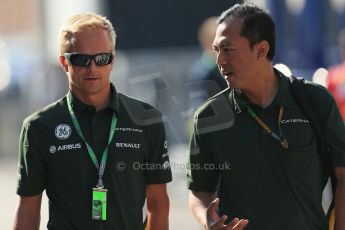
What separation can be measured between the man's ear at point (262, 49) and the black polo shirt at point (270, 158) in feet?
0.60

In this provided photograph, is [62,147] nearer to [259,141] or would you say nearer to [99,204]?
[99,204]

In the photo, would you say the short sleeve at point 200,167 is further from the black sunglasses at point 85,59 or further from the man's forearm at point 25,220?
the man's forearm at point 25,220

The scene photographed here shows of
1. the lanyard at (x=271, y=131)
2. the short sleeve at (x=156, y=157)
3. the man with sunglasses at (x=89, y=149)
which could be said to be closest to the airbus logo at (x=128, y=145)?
the man with sunglasses at (x=89, y=149)

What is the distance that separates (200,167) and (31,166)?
35.0 inches

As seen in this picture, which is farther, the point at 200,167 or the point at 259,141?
the point at 200,167

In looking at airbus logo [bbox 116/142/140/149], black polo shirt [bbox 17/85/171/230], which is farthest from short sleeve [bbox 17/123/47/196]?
airbus logo [bbox 116/142/140/149]

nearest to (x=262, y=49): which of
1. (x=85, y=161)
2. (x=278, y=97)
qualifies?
(x=278, y=97)

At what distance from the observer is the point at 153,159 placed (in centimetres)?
520

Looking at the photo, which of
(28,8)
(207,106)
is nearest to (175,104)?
(207,106)

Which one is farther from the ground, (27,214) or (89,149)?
(89,149)

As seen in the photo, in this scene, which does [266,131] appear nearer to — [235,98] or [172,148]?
[235,98]

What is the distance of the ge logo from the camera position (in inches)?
201

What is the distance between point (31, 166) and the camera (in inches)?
200

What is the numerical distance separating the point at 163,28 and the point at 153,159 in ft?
67.4
